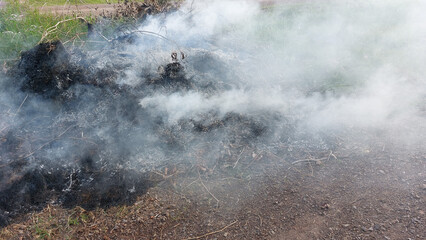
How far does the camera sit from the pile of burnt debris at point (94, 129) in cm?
351

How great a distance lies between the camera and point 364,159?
151 inches

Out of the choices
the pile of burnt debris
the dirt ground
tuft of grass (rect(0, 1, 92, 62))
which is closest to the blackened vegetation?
the pile of burnt debris

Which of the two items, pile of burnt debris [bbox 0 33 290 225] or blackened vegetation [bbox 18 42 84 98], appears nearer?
pile of burnt debris [bbox 0 33 290 225]

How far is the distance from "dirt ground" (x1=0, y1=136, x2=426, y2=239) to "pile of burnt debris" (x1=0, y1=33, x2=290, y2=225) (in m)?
0.24

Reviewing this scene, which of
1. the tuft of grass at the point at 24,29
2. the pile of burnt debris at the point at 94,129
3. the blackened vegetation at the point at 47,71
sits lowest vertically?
the pile of burnt debris at the point at 94,129

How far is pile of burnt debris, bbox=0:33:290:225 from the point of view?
3.51m

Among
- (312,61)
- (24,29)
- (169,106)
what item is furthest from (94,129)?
(312,61)

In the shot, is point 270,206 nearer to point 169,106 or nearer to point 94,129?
point 169,106

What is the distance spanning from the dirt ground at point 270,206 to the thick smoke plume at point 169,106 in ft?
0.90

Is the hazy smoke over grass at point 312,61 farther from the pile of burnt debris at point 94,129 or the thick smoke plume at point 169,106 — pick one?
the pile of burnt debris at point 94,129

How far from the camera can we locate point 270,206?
3254 mm

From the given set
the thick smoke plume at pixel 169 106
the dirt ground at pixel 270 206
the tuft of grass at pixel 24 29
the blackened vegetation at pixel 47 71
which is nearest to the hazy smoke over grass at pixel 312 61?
the thick smoke plume at pixel 169 106

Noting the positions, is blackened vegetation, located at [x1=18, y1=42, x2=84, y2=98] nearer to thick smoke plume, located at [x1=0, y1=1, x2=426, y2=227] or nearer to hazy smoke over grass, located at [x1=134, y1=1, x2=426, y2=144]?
thick smoke plume, located at [x1=0, y1=1, x2=426, y2=227]

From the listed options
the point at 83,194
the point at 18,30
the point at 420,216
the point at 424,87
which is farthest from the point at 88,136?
the point at 424,87
